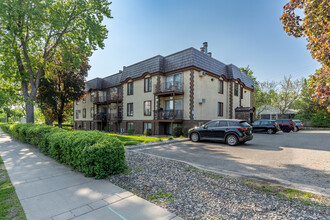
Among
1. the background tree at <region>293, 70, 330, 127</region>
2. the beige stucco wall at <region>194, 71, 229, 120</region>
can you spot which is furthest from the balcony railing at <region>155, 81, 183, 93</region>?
the background tree at <region>293, 70, 330, 127</region>

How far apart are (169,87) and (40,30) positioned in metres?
11.8

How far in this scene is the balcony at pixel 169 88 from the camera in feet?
53.1

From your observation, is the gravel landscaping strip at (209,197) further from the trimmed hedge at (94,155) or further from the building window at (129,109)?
the building window at (129,109)

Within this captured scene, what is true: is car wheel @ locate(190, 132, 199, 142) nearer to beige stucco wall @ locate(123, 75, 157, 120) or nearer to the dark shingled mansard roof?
the dark shingled mansard roof

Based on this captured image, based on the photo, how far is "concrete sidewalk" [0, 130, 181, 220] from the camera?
2807 millimetres

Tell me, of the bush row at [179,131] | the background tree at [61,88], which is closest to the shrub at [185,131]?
the bush row at [179,131]

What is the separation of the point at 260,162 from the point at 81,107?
3147 cm

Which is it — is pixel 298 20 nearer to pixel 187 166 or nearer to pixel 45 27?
pixel 187 166

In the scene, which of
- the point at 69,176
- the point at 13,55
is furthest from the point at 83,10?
the point at 69,176

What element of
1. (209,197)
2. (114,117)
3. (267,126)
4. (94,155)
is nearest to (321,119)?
(267,126)

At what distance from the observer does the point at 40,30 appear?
13133 millimetres

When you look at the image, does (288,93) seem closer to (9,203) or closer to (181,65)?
(181,65)

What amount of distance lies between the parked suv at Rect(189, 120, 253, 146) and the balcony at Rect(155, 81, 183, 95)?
18.8ft

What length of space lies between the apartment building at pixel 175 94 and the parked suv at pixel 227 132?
469 cm
